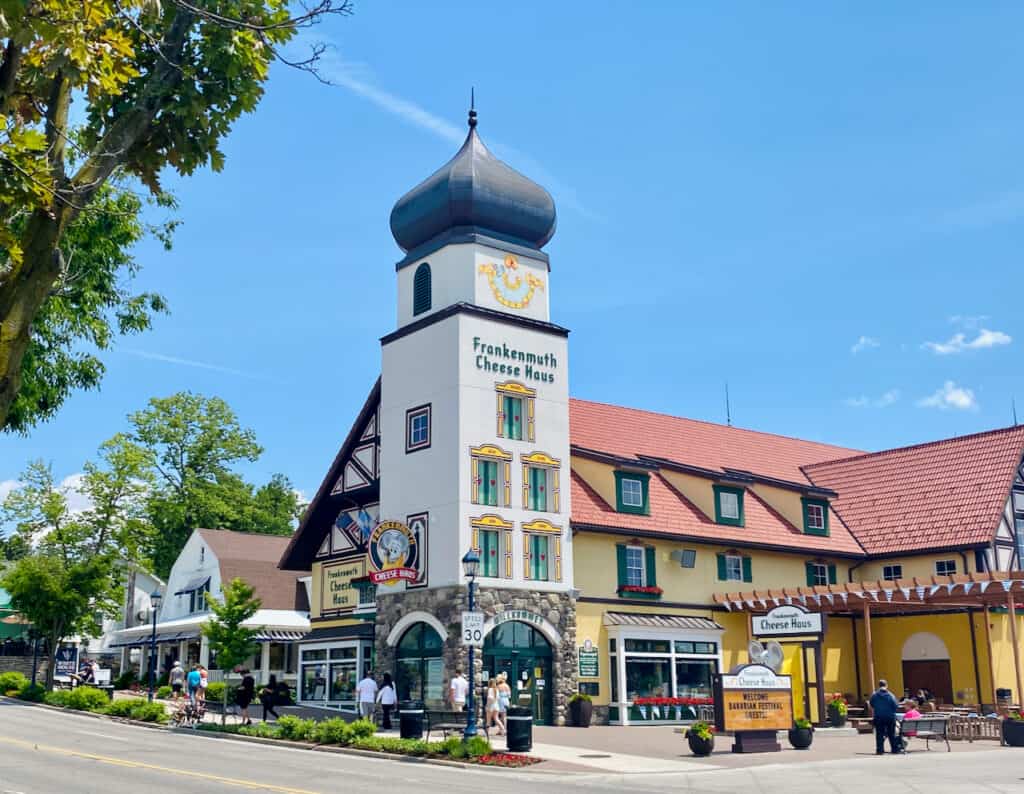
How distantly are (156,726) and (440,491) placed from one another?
10274 millimetres

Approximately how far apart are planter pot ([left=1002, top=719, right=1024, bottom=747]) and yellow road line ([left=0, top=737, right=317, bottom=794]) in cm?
1795

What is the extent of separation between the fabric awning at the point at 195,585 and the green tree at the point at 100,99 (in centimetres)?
4435

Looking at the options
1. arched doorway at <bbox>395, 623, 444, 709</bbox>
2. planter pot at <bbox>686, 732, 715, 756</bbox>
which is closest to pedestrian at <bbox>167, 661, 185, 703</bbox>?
arched doorway at <bbox>395, 623, 444, 709</bbox>

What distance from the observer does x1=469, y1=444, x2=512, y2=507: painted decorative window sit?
32.9 meters

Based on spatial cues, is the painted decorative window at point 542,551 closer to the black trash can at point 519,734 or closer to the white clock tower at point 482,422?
the white clock tower at point 482,422

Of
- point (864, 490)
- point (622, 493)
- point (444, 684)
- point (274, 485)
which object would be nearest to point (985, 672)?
point (864, 490)

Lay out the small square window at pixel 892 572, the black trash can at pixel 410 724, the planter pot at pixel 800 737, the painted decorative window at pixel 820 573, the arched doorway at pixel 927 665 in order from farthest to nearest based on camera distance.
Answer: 1. the small square window at pixel 892 572
2. the painted decorative window at pixel 820 573
3. the arched doorway at pixel 927 665
4. the black trash can at pixel 410 724
5. the planter pot at pixel 800 737

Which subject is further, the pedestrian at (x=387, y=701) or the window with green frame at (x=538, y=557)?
the window with green frame at (x=538, y=557)

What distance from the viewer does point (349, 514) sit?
39.2m

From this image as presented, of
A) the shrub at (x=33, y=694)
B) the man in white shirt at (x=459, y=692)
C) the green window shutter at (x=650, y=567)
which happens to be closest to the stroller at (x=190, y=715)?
the man in white shirt at (x=459, y=692)

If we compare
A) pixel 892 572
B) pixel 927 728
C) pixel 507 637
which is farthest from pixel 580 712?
pixel 892 572

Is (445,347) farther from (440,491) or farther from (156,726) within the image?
(156,726)

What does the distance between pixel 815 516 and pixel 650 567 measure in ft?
31.1

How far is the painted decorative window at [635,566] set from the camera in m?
36.7
